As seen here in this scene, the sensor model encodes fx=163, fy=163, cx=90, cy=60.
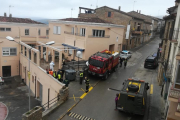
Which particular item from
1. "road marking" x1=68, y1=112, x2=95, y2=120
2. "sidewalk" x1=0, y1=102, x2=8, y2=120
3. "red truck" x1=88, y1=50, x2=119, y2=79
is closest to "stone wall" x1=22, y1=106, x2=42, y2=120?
"road marking" x1=68, y1=112, x2=95, y2=120

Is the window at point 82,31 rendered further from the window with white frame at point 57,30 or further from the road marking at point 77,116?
the road marking at point 77,116

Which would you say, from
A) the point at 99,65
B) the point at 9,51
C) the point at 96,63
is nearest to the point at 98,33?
the point at 96,63

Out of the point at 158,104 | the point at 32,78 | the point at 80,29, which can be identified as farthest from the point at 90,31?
the point at 158,104

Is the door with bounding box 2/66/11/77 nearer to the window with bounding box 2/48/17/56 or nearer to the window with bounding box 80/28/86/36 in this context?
the window with bounding box 2/48/17/56

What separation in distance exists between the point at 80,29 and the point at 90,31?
7.70ft

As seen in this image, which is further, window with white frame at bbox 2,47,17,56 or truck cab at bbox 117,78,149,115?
window with white frame at bbox 2,47,17,56

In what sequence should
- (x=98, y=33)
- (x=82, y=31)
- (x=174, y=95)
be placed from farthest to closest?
(x=82, y=31)
(x=98, y=33)
(x=174, y=95)

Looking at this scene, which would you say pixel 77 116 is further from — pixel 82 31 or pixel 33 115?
pixel 82 31

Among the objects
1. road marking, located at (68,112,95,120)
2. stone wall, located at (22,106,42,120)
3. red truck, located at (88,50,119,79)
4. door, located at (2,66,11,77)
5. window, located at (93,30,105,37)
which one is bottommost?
door, located at (2,66,11,77)

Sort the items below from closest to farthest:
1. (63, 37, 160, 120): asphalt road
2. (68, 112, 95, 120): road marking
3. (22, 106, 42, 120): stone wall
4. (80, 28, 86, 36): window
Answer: (22, 106, 42, 120): stone wall → (68, 112, 95, 120): road marking → (63, 37, 160, 120): asphalt road → (80, 28, 86, 36): window

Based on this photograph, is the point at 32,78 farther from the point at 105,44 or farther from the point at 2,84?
the point at 105,44

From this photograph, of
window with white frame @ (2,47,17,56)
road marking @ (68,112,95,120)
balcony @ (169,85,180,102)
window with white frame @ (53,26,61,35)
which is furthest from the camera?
window with white frame @ (53,26,61,35)

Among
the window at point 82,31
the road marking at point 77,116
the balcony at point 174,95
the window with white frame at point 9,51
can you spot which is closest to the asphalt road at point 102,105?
the road marking at point 77,116

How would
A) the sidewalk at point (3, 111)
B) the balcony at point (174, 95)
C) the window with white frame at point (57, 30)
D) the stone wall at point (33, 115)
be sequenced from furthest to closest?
the window with white frame at point (57, 30)
the sidewalk at point (3, 111)
the stone wall at point (33, 115)
the balcony at point (174, 95)
